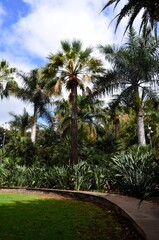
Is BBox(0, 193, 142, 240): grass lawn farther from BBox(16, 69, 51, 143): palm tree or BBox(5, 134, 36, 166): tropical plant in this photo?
BBox(16, 69, 51, 143): palm tree

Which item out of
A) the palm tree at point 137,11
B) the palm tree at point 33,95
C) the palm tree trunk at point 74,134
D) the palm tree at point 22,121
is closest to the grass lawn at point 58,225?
the palm tree at point 137,11

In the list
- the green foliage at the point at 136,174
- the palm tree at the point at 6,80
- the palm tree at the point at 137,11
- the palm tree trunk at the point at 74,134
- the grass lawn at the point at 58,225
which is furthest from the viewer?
the palm tree at the point at 6,80

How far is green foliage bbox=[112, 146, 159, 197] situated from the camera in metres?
11.7

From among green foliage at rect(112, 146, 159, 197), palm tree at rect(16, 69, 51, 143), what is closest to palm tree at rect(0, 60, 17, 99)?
palm tree at rect(16, 69, 51, 143)

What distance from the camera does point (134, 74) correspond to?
806 inches

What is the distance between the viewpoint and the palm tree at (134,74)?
20250 millimetres

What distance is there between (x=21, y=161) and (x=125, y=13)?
23636 millimetres

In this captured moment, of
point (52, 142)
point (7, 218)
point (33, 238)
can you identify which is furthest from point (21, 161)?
point (33, 238)

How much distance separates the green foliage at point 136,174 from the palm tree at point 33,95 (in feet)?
69.2

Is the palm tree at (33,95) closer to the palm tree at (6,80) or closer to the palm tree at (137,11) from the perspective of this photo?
the palm tree at (6,80)

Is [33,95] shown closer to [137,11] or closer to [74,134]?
[74,134]

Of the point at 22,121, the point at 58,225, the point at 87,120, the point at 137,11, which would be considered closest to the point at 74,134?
the point at 137,11

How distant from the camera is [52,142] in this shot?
41.2 meters

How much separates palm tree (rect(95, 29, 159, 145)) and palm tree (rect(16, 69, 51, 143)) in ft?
42.8
